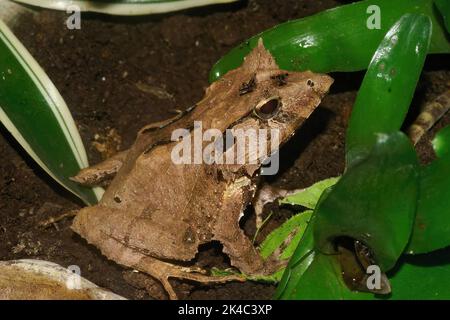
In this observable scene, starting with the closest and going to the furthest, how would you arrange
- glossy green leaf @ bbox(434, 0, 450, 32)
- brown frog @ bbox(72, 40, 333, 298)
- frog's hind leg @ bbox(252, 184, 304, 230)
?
glossy green leaf @ bbox(434, 0, 450, 32), brown frog @ bbox(72, 40, 333, 298), frog's hind leg @ bbox(252, 184, 304, 230)

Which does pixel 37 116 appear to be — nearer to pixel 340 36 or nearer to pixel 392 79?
pixel 340 36

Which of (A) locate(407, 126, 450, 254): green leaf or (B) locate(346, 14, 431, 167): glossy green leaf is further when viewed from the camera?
(B) locate(346, 14, 431, 167): glossy green leaf

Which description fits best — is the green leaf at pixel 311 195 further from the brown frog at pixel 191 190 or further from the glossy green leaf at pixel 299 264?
the glossy green leaf at pixel 299 264

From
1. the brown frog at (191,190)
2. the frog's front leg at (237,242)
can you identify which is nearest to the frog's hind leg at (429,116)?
the brown frog at (191,190)

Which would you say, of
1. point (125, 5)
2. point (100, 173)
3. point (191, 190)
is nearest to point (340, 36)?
point (191, 190)

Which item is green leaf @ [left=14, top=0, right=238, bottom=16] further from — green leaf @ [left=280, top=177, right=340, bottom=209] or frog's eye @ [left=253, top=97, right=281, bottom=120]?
green leaf @ [left=280, top=177, right=340, bottom=209]

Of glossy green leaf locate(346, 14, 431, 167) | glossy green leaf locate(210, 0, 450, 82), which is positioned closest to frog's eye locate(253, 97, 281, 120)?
glossy green leaf locate(210, 0, 450, 82)
